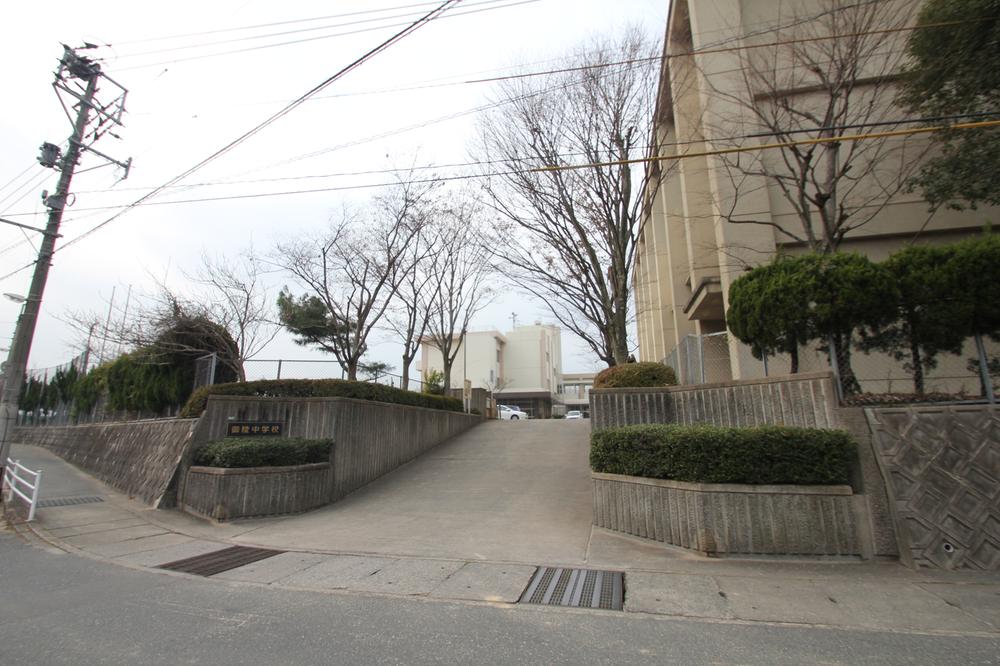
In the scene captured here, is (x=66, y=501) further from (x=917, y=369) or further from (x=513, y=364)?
(x=513, y=364)

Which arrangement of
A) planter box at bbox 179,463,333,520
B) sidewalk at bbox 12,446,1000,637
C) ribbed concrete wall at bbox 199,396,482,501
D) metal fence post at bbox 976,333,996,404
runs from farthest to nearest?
ribbed concrete wall at bbox 199,396,482,501, planter box at bbox 179,463,333,520, metal fence post at bbox 976,333,996,404, sidewalk at bbox 12,446,1000,637

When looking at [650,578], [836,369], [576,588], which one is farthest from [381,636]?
[836,369]

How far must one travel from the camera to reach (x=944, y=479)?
17.9ft

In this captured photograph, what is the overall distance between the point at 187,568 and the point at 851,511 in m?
7.90

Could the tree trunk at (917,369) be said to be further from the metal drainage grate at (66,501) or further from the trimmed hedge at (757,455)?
the metal drainage grate at (66,501)

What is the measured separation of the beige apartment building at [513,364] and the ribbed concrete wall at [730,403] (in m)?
33.4

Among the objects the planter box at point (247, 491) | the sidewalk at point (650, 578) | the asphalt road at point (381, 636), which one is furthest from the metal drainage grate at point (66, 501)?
the asphalt road at point (381, 636)

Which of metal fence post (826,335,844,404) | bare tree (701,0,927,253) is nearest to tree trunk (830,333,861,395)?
metal fence post (826,335,844,404)

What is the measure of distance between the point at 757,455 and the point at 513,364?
4196 centimetres

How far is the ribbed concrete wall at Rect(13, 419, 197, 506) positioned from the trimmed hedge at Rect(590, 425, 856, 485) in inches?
364

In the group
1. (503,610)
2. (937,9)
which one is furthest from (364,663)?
(937,9)

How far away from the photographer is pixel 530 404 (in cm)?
4647

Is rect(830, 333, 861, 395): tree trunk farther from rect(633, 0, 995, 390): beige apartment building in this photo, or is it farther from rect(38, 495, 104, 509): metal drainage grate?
rect(38, 495, 104, 509): metal drainage grate

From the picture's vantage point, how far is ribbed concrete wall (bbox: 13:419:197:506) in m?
9.92
